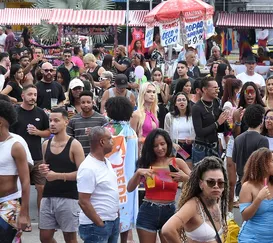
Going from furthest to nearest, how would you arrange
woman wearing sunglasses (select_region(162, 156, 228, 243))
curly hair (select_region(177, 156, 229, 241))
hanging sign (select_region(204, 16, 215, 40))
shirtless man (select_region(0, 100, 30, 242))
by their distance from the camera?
hanging sign (select_region(204, 16, 215, 40))
shirtless man (select_region(0, 100, 30, 242))
curly hair (select_region(177, 156, 229, 241))
woman wearing sunglasses (select_region(162, 156, 228, 243))

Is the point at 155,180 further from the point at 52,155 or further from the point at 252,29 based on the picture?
the point at 252,29

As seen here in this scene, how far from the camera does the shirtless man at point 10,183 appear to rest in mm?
7199

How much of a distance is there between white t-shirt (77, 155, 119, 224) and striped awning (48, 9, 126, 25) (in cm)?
2258

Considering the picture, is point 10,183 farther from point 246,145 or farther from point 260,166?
point 246,145

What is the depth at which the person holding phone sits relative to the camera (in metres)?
7.51

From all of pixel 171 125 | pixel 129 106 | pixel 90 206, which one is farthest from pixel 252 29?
pixel 90 206

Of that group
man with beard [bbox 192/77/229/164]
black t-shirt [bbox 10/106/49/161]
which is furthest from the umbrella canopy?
black t-shirt [bbox 10/106/49/161]

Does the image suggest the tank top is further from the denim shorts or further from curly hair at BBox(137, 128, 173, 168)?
the denim shorts

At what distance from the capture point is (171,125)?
11500mm

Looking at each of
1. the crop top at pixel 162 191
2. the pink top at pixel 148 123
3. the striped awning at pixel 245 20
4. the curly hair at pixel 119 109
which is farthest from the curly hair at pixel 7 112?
the striped awning at pixel 245 20

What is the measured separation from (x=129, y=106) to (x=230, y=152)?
239 centimetres

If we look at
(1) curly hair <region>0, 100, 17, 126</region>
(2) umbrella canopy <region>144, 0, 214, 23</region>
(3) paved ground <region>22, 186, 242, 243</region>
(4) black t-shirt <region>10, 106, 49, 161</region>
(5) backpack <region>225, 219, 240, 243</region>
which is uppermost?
(2) umbrella canopy <region>144, 0, 214, 23</region>

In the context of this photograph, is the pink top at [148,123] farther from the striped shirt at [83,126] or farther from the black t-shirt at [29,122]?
the black t-shirt at [29,122]

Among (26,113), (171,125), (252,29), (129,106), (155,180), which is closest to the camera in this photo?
A: (155,180)
